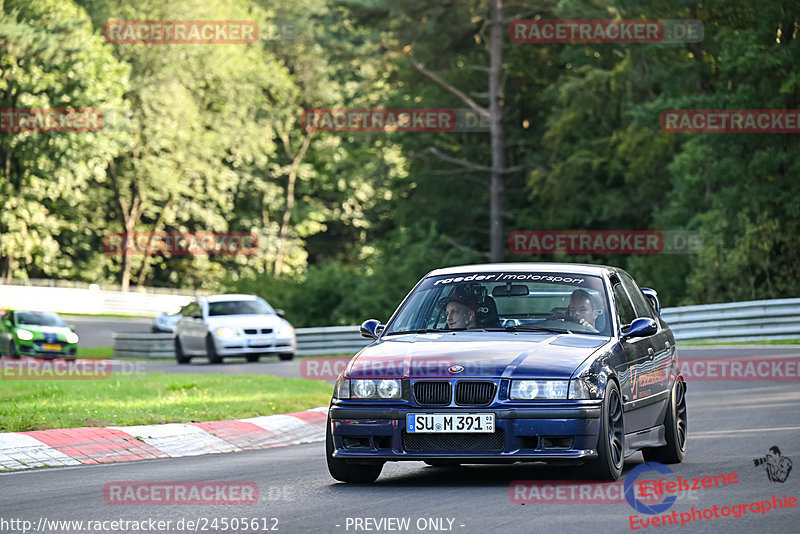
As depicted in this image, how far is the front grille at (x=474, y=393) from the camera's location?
8.80 meters

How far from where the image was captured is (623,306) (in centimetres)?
1056

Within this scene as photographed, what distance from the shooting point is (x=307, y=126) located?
75688mm

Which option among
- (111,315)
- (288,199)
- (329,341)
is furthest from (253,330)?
(288,199)

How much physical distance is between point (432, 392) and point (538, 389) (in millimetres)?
697

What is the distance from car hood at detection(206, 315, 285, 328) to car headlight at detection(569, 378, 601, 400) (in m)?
22.3

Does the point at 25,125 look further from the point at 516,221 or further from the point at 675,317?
the point at 675,317

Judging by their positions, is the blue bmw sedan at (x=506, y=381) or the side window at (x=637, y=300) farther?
the side window at (x=637, y=300)

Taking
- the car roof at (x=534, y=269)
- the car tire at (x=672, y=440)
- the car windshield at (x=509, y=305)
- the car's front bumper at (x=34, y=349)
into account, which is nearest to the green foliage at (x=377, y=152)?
the car's front bumper at (x=34, y=349)

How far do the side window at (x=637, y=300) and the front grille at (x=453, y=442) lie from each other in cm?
264

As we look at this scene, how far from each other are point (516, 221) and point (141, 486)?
39707 millimetres

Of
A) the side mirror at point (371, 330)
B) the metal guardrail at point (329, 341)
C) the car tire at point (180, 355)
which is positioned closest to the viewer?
the side mirror at point (371, 330)

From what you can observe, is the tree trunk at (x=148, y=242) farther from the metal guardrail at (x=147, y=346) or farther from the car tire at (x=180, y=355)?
the car tire at (x=180, y=355)

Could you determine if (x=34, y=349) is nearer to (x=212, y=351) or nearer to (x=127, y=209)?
(x=212, y=351)

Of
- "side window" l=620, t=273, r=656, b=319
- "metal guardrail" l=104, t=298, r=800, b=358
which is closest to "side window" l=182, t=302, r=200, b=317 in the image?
"metal guardrail" l=104, t=298, r=800, b=358
